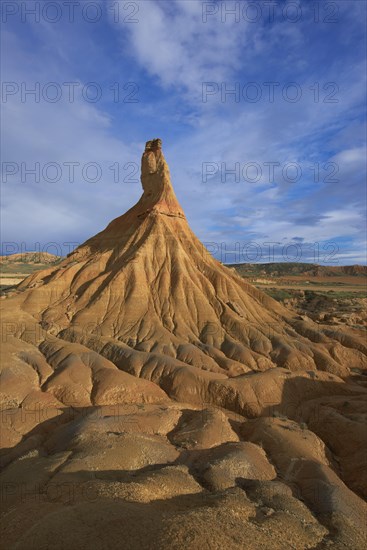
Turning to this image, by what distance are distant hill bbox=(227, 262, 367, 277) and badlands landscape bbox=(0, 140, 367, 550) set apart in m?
116

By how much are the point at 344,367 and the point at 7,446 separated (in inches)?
1142

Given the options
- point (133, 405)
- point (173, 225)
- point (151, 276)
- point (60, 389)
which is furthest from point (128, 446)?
point (173, 225)

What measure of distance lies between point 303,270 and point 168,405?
16036 cm

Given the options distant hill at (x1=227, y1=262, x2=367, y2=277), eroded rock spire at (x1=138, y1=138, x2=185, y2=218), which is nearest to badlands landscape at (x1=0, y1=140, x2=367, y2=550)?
eroded rock spire at (x1=138, y1=138, x2=185, y2=218)

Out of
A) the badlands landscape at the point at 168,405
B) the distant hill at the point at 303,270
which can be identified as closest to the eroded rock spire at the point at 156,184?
the badlands landscape at the point at 168,405

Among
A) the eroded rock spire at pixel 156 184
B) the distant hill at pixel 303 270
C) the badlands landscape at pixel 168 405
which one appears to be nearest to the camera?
the badlands landscape at pixel 168 405

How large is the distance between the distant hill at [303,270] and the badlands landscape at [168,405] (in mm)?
116029

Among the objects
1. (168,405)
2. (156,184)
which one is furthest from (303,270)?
(168,405)

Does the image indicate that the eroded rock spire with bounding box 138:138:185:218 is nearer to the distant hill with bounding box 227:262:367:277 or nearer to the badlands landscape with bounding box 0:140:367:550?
the badlands landscape with bounding box 0:140:367:550

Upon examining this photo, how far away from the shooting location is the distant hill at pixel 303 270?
167875 millimetres

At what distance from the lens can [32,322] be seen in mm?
33781

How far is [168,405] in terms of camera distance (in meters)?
23.2

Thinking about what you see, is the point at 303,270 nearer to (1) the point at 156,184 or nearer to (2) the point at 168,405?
(1) the point at 156,184

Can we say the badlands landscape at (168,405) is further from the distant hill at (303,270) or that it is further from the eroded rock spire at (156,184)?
the distant hill at (303,270)
